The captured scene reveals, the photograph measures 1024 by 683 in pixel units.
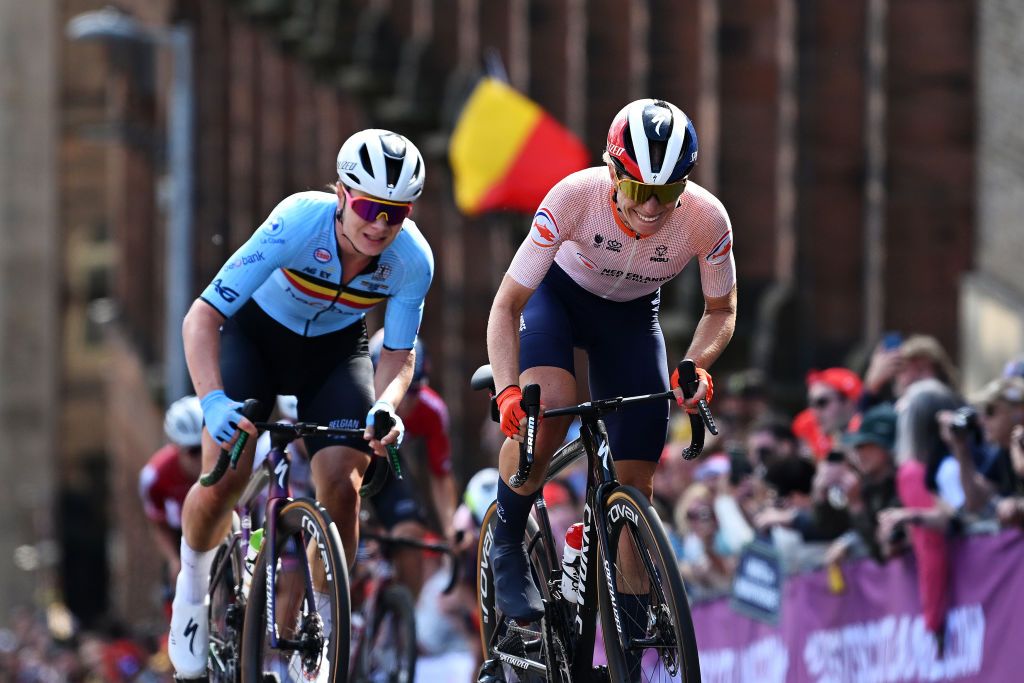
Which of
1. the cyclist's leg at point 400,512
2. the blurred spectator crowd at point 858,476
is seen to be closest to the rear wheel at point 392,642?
the cyclist's leg at point 400,512

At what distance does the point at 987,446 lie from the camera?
12.0 m

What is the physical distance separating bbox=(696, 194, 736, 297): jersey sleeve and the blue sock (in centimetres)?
112

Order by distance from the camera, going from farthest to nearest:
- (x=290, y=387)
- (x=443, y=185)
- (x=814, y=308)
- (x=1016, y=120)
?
(x=443, y=185) → (x=814, y=308) → (x=1016, y=120) → (x=290, y=387)

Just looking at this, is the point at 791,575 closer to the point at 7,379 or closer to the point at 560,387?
the point at 560,387

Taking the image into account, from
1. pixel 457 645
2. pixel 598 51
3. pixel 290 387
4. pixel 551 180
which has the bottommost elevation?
pixel 457 645

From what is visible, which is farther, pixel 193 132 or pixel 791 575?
pixel 193 132

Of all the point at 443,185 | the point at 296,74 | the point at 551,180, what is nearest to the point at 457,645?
the point at 551,180

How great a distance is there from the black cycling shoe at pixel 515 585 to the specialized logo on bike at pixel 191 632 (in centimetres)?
169

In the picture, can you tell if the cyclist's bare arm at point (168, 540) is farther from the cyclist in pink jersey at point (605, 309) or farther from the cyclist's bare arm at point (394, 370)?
the cyclist in pink jersey at point (605, 309)

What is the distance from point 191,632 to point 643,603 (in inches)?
110

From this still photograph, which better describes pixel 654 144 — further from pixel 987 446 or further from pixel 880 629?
pixel 880 629

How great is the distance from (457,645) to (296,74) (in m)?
31.6

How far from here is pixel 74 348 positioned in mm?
100250

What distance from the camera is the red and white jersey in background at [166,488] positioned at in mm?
13680
